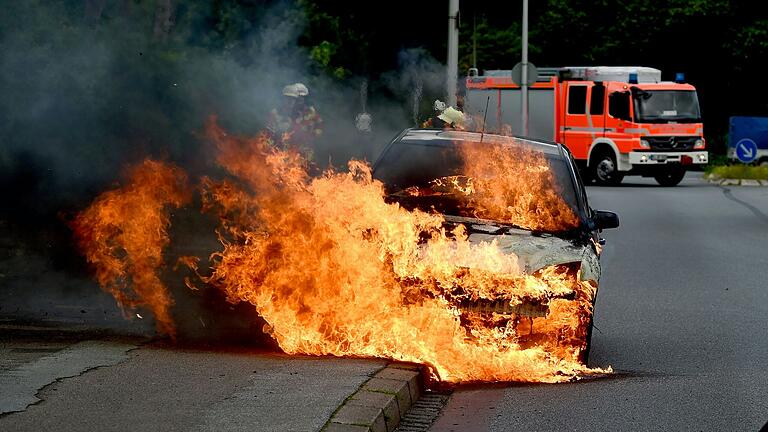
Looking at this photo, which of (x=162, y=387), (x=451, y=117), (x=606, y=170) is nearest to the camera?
(x=162, y=387)

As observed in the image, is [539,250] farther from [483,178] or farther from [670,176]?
[670,176]

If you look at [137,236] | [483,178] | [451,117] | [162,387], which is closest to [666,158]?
[451,117]

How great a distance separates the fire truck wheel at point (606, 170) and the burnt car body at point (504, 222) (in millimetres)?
23367

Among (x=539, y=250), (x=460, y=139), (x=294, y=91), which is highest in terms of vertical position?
(x=294, y=91)

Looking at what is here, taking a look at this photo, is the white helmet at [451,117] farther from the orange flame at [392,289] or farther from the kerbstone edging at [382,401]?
the kerbstone edging at [382,401]

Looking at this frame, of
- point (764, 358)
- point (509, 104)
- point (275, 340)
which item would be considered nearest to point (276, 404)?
point (275, 340)

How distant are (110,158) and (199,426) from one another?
18.9ft

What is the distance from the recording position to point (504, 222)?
30.6 ft

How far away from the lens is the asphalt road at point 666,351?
285 inches

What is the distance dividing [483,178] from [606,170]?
2444 cm

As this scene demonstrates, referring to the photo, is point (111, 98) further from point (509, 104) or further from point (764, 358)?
point (509, 104)

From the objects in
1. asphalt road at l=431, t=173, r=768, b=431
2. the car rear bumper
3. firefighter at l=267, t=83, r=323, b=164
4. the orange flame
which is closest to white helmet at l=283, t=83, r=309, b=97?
firefighter at l=267, t=83, r=323, b=164

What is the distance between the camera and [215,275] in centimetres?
872

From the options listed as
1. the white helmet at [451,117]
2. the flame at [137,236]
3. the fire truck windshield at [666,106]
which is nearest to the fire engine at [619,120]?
the fire truck windshield at [666,106]
